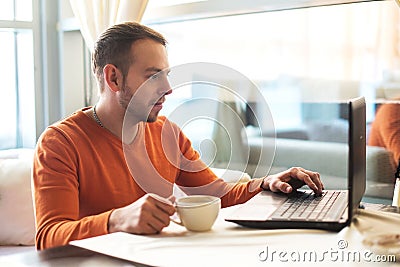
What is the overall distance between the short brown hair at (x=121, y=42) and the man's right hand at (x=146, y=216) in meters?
0.56

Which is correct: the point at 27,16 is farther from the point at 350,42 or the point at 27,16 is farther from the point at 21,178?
the point at 350,42

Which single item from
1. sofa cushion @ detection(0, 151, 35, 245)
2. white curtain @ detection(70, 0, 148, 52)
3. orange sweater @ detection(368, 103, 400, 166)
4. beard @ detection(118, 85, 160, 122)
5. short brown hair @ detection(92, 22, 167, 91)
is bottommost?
sofa cushion @ detection(0, 151, 35, 245)

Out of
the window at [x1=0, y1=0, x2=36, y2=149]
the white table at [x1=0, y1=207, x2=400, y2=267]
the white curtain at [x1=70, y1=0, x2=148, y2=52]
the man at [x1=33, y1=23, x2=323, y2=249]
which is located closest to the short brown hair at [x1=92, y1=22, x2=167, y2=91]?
the man at [x1=33, y1=23, x2=323, y2=249]

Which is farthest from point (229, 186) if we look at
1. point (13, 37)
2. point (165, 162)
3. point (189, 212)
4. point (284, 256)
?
point (13, 37)

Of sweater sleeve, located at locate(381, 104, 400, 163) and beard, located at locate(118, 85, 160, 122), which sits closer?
beard, located at locate(118, 85, 160, 122)

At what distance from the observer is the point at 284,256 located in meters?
1.02

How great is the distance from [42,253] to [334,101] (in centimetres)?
145

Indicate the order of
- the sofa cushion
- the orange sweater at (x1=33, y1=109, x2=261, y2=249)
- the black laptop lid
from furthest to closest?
1. the sofa cushion
2. the orange sweater at (x1=33, y1=109, x2=261, y2=249)
3. the black laptop lid

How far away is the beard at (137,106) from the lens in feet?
5.24

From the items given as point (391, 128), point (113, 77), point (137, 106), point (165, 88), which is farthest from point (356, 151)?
point (391, 128)

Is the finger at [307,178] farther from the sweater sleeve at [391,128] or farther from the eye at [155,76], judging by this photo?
the sweater sleeve at [391,128]

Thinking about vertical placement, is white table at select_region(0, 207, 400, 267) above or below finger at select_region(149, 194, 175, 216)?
below

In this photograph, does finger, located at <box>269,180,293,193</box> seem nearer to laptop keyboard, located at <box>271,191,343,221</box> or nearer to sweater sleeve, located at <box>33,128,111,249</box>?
laptop keyboard, located at <box>271,191,343,221</box>

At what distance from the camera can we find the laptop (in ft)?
3.79
